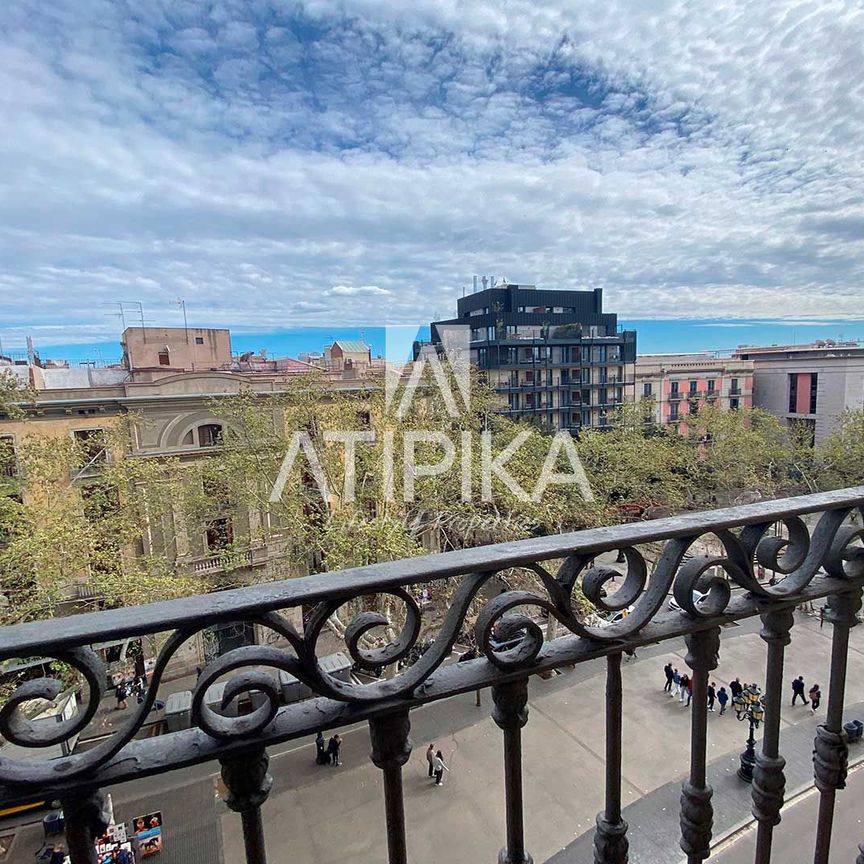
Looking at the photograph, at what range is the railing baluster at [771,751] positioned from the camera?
5.05 ft

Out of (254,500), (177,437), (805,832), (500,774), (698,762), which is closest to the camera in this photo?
(698,762)

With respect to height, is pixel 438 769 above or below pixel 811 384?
below

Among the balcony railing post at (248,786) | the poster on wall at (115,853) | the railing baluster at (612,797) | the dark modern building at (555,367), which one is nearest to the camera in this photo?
the balcony railing post at (248,786)

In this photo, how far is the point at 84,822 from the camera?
98 centimetres

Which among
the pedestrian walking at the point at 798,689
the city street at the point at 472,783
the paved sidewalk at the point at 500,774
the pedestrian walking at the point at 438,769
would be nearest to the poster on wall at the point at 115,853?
the city street at the point at 472,783

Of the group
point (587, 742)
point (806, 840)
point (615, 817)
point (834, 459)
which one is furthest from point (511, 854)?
point (834, 459)

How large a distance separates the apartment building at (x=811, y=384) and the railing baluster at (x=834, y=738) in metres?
34.2

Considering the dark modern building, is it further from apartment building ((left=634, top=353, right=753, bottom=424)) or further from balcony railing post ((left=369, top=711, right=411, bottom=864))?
balcony railing post ((left=369, top=711, right=411, bottom=864))

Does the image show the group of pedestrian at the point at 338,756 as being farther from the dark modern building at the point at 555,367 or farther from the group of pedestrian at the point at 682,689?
the dark modern building at the point at 555,367

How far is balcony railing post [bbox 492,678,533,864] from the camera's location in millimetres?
1225

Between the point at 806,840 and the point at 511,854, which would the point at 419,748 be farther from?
the point at 511,854

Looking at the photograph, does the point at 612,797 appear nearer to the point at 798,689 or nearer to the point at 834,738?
the point at 834,738

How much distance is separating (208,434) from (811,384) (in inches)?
1374

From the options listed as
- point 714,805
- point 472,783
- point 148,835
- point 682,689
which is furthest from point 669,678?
point 148,835
